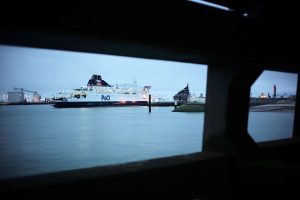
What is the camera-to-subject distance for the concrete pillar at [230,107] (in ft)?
12.7

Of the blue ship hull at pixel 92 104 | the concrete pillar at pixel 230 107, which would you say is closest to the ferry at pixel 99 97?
the blue ship hull at pixel 92 104

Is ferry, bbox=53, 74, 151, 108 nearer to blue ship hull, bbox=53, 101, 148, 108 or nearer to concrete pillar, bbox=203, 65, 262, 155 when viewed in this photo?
blue ship hull, bbox=53, 101, 148, 108

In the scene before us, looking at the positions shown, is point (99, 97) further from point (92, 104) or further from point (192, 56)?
point (192, 56)

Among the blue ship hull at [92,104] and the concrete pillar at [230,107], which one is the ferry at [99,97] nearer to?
the blue ship hull at [92,104]

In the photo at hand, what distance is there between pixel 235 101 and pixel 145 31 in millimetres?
2135

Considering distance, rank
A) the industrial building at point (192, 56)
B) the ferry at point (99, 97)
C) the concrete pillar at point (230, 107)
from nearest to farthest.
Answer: the industrial building at point (192, 56) → the concrete pillar at point (230, 107) → the ferry at point (99, 97)

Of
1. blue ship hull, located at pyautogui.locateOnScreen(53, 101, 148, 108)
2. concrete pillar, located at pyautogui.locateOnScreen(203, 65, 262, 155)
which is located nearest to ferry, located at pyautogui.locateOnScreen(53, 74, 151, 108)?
blue ship hull, located at pyautogui.locateOnScreen(53, 101, 148, 108)

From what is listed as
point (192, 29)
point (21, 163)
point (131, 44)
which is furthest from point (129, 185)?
point (21, 163)

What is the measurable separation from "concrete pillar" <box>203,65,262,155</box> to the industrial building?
16 millimetres

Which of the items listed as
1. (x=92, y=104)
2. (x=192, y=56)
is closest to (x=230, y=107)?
(x=192, y=56)

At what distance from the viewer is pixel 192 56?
137 inches

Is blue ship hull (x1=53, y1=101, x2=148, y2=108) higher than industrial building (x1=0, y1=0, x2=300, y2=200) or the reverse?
the reverse

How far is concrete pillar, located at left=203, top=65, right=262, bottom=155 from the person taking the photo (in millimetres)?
3884

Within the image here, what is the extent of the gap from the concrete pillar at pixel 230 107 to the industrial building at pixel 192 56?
2 cm
